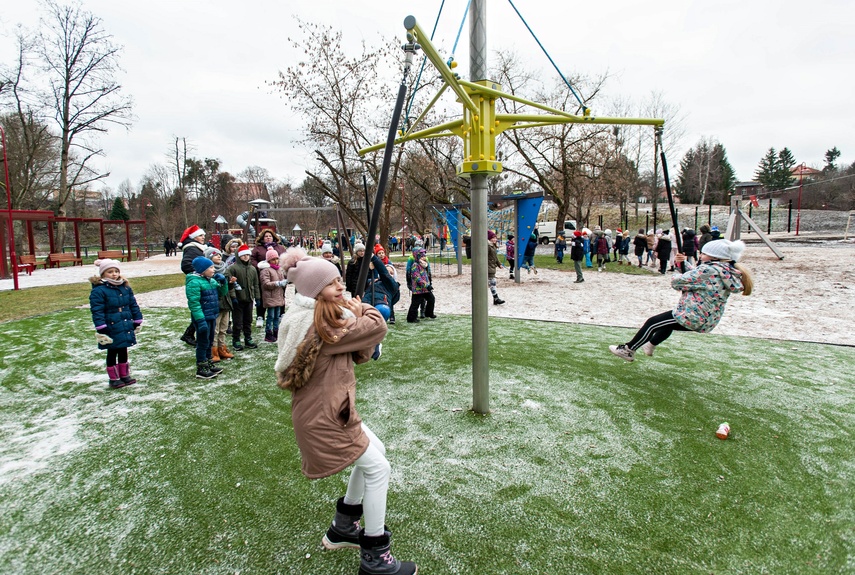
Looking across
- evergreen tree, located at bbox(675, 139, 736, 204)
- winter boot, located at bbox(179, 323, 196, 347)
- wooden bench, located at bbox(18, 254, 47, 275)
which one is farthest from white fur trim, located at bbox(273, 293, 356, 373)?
evergreen tree, located at bbox(675, 139, 736, 204)

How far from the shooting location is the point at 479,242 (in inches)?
164

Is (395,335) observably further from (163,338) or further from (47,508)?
(47,508)

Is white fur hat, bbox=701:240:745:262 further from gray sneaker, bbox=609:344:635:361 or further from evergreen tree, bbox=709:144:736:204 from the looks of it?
evergreen tree, bbox=709:144:736:204

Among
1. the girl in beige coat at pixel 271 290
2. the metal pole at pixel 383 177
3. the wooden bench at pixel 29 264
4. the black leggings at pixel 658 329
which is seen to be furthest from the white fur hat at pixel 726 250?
the wooden bench at pixel 29 264

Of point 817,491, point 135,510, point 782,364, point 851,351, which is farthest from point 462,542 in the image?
point 851,351

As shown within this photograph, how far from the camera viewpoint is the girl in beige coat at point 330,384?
229 cm

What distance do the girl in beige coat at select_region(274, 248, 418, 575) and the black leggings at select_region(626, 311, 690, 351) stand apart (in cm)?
384

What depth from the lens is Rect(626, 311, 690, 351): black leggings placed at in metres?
5.03

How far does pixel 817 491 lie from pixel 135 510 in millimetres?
4606

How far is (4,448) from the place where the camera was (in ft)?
13.4

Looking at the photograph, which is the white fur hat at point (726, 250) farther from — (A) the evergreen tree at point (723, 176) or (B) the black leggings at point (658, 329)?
(A) the evergreen tree at point (723, 176)

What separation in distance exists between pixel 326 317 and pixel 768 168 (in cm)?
9432

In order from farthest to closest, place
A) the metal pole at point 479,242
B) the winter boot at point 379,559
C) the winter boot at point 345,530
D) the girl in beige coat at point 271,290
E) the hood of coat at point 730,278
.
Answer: the girl in beige coat at point 271,290, the hood of coat at point 730,278, the metal pole at point 479,242, the winter boot at point 345,530, the winter boot at point 379,559

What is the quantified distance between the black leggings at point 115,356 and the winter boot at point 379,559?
4.85 meters
